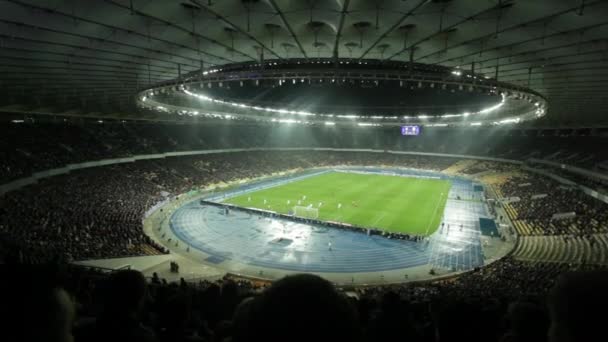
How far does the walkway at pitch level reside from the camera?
2384cm

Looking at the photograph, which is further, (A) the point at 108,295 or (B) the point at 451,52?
(B) the point at 451,52

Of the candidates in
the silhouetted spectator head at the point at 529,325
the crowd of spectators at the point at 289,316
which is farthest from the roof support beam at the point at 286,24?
the silhouetted spectator head at the point at 529,325

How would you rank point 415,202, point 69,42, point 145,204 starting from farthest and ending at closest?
point 415,202
point 145,204
point 69,42

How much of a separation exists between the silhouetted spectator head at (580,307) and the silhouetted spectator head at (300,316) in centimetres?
94

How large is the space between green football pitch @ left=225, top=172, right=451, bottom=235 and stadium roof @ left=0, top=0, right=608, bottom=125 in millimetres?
16202

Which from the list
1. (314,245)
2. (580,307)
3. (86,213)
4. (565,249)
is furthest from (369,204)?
(580,307)

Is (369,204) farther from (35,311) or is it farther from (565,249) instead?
(35,311)

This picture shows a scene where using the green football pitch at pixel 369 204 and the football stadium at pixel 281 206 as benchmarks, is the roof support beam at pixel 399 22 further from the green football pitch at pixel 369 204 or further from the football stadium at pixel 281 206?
the green football pitch at pixel 369 204

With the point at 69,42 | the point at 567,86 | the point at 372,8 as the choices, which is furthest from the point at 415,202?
the point at 69,42

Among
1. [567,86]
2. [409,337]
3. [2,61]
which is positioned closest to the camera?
[409,337]

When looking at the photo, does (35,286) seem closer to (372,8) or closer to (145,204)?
(372,8)

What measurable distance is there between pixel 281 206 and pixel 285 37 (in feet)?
80.1

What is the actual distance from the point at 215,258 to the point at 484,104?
39537mm

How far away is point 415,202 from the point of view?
138 feet
